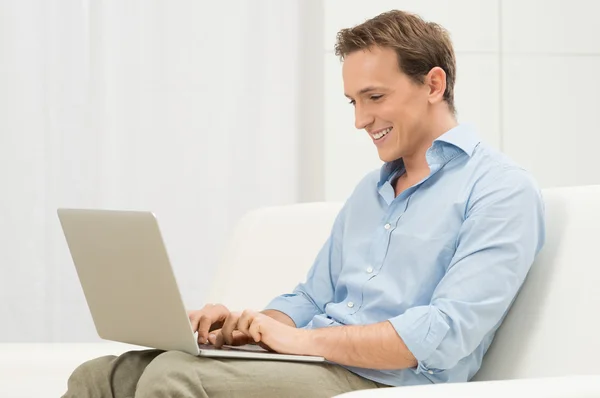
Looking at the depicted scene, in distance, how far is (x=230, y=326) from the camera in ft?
5.72

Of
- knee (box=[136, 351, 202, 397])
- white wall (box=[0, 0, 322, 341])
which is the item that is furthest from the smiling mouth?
white wall (box=[0, 0, 322, 341])

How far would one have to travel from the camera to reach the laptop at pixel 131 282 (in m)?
1.51

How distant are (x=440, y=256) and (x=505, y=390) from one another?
45cm

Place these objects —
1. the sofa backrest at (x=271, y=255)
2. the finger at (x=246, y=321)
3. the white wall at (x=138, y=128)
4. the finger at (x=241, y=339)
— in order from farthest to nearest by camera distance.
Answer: the white wall at (x=138, y=128)
the sofa backrest at (x=271, y=255)
the finger at (x=241, y=339)
the finger at (x=246, y=321)

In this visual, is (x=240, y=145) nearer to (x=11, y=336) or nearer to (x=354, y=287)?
(x=11, y=336)

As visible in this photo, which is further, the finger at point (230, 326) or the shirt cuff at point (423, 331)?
the finger at point (230, 326)

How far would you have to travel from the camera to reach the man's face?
1.90m

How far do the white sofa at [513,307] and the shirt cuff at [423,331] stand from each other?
120 millimetres

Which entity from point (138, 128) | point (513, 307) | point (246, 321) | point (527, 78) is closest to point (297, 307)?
point (246, 321)

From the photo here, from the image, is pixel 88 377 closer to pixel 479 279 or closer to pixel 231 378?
pixel 231 378

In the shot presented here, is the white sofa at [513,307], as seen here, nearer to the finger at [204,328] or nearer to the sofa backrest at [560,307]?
the sofa backrest at [560,307]

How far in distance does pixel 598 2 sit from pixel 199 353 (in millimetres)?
2842

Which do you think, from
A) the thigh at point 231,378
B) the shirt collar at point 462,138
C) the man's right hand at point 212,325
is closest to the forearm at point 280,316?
the man's right hand at point 212,325

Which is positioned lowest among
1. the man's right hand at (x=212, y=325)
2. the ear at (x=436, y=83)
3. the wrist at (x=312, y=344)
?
the man's right hand at (x=212, y=325)
